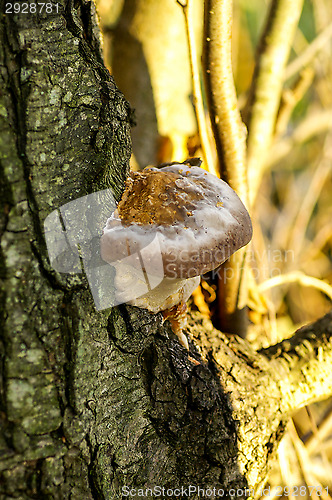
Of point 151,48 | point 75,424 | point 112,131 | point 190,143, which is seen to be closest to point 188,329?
point 75,424

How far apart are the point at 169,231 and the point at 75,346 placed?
32 centimetres

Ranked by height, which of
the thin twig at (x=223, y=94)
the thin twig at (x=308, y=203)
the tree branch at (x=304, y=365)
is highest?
the thin twig at (x=223, y=94)

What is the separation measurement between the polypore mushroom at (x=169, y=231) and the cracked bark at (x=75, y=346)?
0.22ft

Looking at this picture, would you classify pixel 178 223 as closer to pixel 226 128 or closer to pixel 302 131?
pixel 226 128

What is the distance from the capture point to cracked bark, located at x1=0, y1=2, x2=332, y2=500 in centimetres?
75

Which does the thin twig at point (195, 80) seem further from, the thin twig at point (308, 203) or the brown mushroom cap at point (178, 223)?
the thin twig at point (308, 203)

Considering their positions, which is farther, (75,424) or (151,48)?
(151,48)

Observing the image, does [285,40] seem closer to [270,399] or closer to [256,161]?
[256,161]

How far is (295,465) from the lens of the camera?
7.94 feet

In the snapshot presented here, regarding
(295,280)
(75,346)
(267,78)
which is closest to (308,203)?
(295,280)

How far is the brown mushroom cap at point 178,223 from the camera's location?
83 cm

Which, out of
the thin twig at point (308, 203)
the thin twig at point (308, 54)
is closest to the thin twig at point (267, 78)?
A: the thin twig at point (308, 54)

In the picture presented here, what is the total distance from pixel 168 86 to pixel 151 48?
177mm

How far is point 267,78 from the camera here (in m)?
1.71
